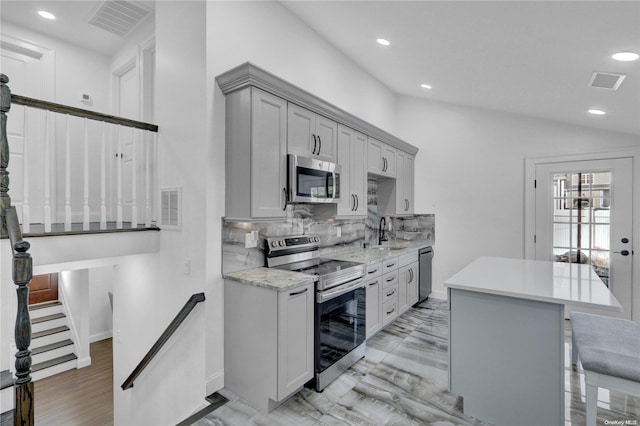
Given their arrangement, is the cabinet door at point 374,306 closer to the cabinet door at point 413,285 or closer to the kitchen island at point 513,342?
the cabinet door at point 413,285

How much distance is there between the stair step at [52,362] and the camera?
4.37m

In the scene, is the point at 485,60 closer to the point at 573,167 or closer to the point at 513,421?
the point at 573,167

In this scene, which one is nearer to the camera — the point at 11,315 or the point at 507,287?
the point at 507,287

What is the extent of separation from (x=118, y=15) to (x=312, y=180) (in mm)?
3219

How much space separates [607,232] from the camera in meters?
3.88

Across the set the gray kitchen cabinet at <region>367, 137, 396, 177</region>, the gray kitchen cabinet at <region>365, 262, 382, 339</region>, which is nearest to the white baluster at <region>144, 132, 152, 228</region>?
the gray kitchen cabinet at <region>365, 262, 382, 339</region>

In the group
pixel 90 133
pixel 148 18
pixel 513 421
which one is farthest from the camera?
pixel 90 133

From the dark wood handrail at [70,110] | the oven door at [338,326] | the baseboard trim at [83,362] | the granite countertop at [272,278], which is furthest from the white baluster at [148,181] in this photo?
the baseboard trim at [83,362]

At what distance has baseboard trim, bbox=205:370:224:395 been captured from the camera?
246 centimetres

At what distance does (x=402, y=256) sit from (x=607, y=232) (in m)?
2.52

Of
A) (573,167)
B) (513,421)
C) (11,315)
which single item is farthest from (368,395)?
(573,167)

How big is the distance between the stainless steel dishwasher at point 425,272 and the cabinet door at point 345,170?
168 cm

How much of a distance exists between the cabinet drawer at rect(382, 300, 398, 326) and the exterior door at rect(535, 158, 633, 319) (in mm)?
2205

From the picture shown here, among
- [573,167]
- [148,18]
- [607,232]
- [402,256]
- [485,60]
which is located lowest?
[402,256]
